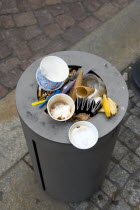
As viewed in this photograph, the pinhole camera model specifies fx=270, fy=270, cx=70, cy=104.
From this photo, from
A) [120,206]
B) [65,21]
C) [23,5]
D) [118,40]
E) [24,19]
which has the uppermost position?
[23,5]

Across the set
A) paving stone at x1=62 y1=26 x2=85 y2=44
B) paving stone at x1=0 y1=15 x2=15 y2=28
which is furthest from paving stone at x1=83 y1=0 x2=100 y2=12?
paving stone at x1=0 y1=15 x2=15 y2=28

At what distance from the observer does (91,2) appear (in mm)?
5109

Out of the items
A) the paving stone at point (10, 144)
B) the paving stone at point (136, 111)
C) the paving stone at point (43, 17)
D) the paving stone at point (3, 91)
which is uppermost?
the paving stone at point (43, 17)

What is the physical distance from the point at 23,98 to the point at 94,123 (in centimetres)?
60

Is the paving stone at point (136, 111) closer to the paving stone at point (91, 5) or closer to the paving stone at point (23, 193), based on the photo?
the paving stone at point (23, 193)

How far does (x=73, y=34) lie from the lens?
4.59 metres

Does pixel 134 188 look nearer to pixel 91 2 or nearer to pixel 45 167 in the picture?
pixel 45 167

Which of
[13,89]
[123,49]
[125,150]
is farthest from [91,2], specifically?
[125,150]

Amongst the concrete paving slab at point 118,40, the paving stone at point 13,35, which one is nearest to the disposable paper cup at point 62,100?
the concrete paving slab at point 118,40

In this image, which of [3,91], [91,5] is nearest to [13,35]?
[3,91]

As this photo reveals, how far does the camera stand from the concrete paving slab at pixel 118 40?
4.38m

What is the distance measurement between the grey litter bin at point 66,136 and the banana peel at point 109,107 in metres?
0.04

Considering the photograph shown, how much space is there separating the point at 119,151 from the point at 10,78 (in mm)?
1889

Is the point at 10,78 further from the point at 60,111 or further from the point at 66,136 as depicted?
the point at 66,136
